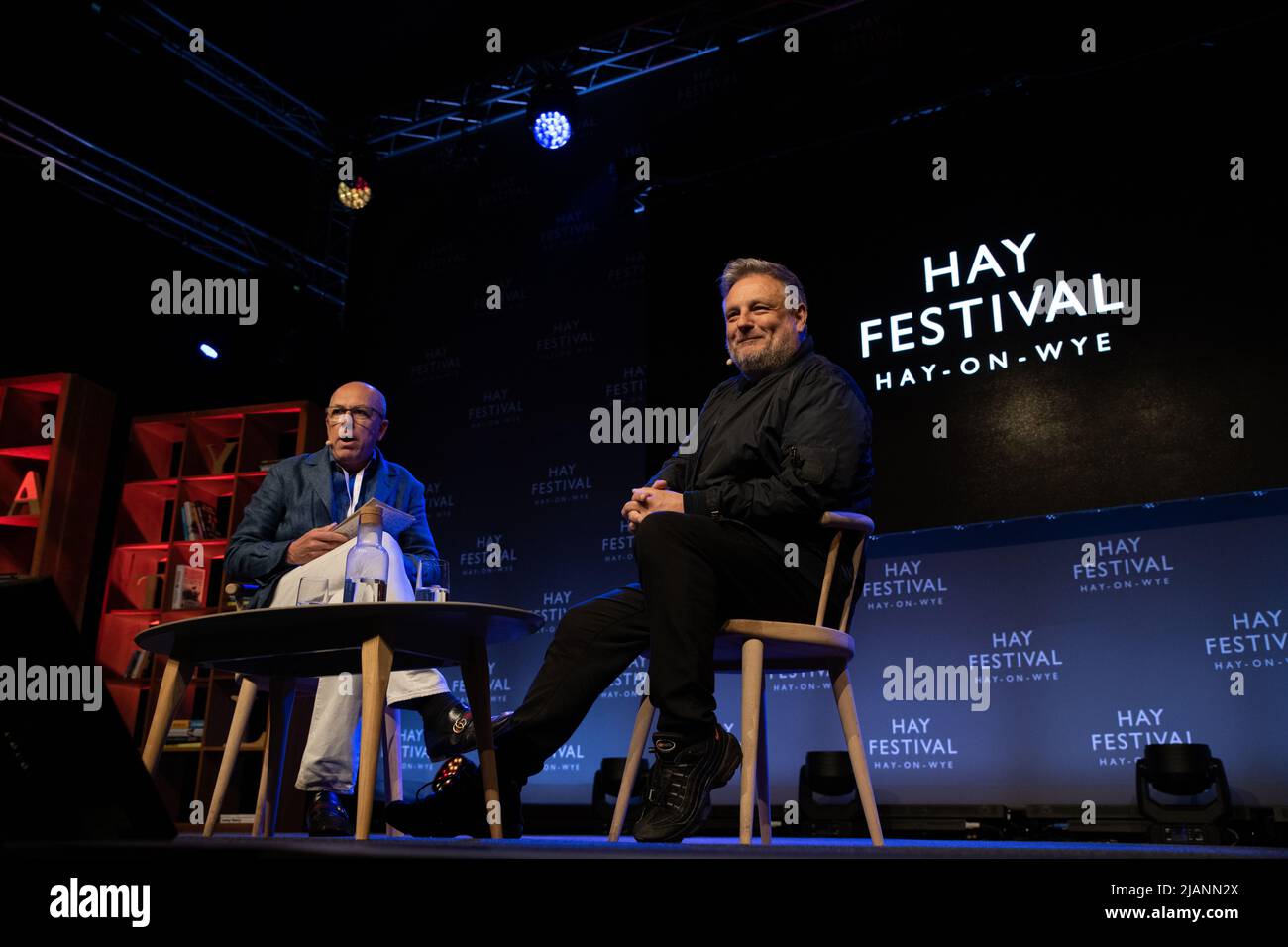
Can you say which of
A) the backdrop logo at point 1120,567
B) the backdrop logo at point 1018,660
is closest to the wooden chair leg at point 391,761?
the backdrop logo at point 1018,660

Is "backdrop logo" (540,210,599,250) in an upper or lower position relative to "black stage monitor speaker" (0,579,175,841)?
upper

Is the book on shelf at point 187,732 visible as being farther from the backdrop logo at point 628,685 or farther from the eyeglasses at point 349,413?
the eyeglasses at point 349,413

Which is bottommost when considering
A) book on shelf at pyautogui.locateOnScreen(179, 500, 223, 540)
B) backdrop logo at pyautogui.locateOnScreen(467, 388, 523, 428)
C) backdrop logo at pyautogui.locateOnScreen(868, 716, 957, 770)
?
backdrop logo at pyautogui.locateOnScreen(868, 716, 957, 770)

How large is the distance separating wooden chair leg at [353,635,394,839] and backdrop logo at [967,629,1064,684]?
118 inches

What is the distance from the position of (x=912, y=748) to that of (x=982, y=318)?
6.09 feet

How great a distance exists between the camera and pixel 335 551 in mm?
2836

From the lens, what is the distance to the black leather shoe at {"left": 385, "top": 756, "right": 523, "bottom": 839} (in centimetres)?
219

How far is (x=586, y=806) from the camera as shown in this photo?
5023 mm

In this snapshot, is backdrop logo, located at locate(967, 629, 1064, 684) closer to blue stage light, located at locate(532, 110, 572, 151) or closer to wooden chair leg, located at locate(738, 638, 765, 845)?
wooden chair leg, located at locate(738, 638, 765, 845)

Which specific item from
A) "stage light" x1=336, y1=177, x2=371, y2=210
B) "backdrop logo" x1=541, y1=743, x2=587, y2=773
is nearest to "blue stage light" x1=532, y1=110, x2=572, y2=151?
"stage light" x1=336, y1=177, x2=371, y2=210

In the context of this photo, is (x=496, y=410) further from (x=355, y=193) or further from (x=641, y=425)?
(x=355, y=193)

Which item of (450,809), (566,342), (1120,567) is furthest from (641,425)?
(450,809)
